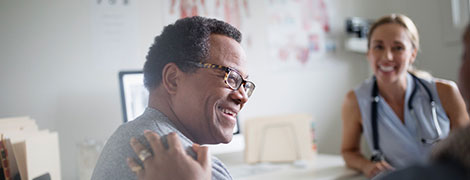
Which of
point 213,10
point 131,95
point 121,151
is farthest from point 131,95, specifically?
point 121,151

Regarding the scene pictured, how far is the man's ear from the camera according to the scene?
0.74 meters

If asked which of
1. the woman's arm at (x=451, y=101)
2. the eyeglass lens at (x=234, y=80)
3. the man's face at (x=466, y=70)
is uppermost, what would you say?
the man's face at (x=466, y=70)

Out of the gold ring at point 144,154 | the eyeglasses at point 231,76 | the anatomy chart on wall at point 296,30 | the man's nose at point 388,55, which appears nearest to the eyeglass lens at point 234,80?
the eyeglasses at point 231,76

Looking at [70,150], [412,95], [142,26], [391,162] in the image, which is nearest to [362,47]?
[412,95]

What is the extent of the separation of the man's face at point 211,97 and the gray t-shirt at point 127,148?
0.05 m

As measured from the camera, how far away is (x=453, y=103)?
1536 mm

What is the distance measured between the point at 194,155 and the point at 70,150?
914 millimetres

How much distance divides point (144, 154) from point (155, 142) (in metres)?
0.02

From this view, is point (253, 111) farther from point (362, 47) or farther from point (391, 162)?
point (362, 47)

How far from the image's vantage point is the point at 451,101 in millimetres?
1543

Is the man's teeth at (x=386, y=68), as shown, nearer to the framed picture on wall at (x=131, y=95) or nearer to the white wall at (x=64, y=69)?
the white wall at (x=64, y=69)

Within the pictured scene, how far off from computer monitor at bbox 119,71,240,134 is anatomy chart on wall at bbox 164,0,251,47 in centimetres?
32

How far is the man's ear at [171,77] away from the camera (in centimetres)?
74

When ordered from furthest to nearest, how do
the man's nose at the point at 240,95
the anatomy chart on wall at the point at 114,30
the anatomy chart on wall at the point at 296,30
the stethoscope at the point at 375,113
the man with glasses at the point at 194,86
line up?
the anatomy chart on wall at the point at 296,30 < the stethoscope at the point at 375,113 < the anatomy chart on wall at the point at 114,30 < the man's nose at the point at 240,95 < the man with glasses at the point at 194,86
